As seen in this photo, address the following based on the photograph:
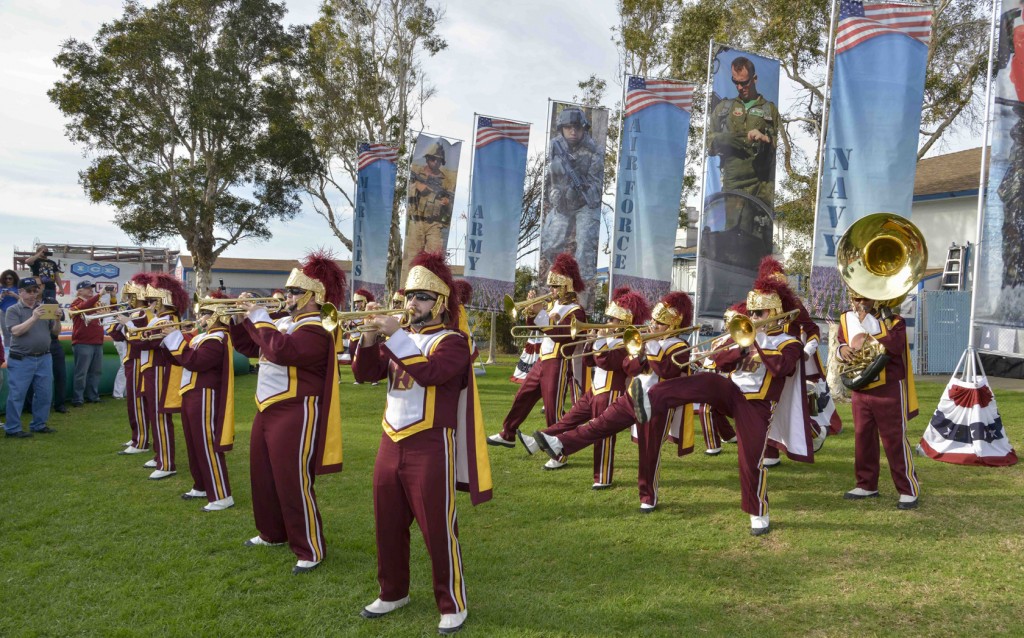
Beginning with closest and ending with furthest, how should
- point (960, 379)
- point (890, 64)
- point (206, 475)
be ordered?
point (206, 475) < point (960, 379) < point (890, 64)

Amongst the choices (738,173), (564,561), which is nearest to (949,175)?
(738,173)

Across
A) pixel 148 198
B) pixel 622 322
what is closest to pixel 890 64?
pixel 622 322

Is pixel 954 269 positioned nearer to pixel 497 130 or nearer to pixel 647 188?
pixel 647 188

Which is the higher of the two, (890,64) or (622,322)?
(890,64)

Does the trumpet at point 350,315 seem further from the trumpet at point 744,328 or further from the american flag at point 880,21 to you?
the american flag at point 880,21

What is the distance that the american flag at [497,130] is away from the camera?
14.8m

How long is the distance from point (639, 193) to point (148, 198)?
1810 centimetres

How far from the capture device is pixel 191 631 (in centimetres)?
386

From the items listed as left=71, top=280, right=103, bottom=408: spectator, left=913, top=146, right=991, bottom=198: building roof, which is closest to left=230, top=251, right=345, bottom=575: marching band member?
left=71, top=280, right=103, bottom=408: spectator

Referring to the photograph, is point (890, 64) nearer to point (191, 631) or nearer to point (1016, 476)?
point (1016, 476)

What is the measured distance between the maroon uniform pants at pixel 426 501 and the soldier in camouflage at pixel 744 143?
8343 millimetres

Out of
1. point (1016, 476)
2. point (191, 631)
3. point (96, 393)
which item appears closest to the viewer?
point (191, 631)

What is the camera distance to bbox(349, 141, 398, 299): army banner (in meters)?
17.9

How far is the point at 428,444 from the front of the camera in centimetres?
382
